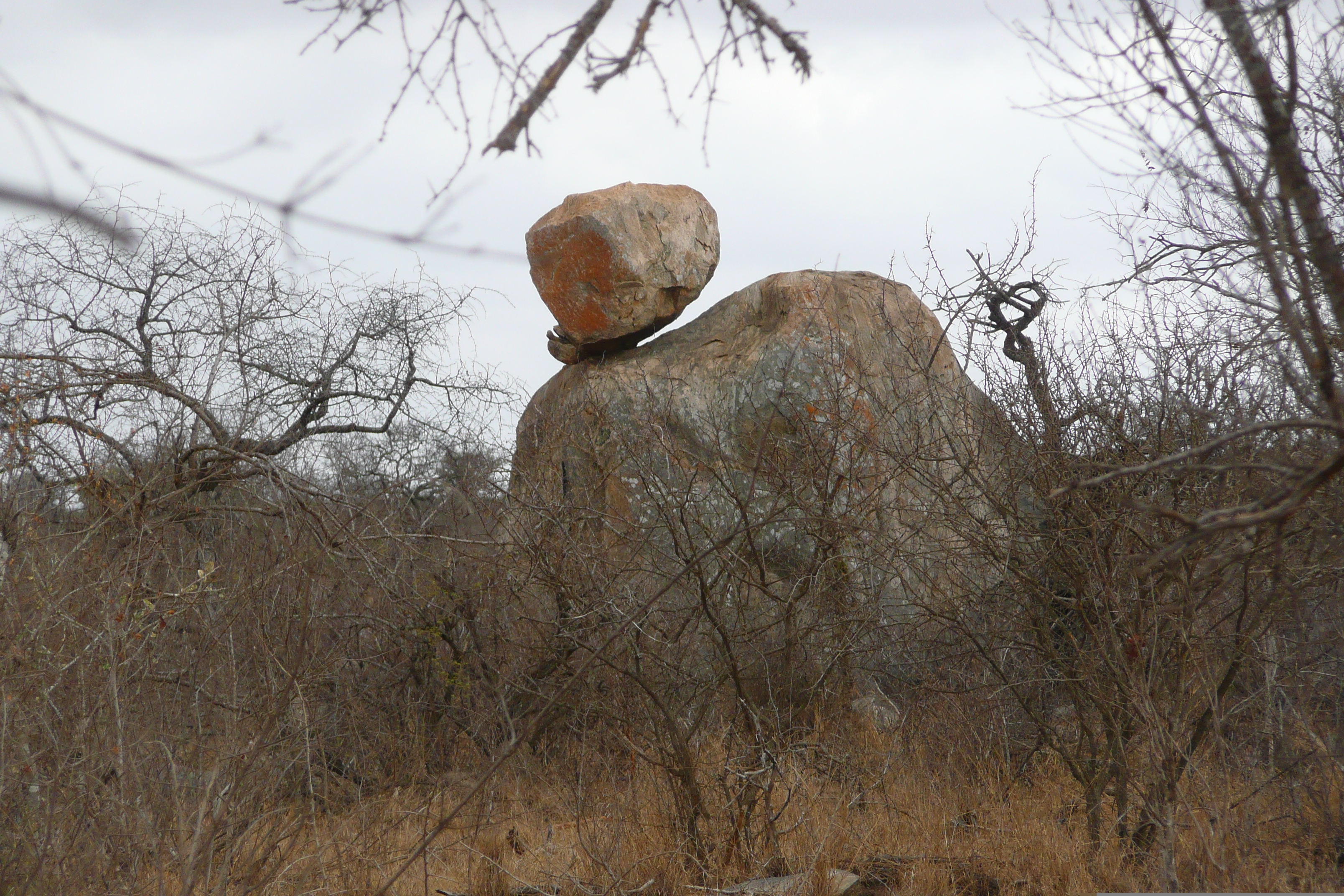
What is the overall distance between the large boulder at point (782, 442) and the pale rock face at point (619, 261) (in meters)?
0.31

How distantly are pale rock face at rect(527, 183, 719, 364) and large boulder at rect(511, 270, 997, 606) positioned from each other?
0.31 meters

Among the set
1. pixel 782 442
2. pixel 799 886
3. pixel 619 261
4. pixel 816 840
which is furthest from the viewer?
pixel 619 261

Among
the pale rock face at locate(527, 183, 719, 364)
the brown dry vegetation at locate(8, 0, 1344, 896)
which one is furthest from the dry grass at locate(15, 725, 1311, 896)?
the pale rock face at locate(527, 183, 719, 364)

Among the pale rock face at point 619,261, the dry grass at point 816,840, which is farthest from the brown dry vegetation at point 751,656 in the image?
the pale rock face at point 619,261

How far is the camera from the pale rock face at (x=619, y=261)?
9602 millimetres

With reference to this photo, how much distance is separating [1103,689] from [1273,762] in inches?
26.1

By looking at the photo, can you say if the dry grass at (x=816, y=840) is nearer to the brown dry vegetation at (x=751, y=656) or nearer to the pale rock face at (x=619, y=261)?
the brown dry vegetation at (x=751, y=656)

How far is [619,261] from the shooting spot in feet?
31.5

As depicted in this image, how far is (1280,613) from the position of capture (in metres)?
4.21

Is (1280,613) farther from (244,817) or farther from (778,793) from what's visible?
(244,817)

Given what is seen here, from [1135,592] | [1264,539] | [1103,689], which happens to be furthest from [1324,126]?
[1103,689]

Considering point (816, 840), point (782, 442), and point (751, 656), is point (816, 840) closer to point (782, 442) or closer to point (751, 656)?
point (751, 656)

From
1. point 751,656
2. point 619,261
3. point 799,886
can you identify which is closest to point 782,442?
point 751,656

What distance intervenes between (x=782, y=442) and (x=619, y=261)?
3653 millimetres
